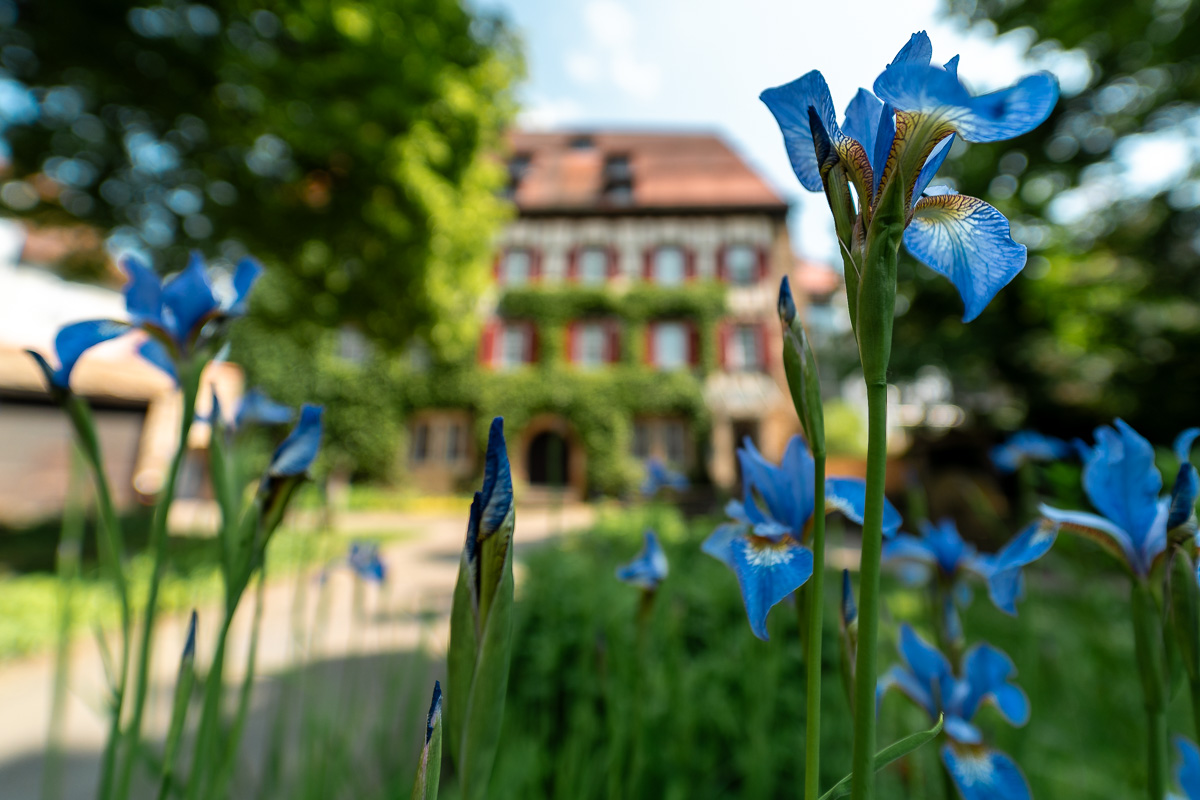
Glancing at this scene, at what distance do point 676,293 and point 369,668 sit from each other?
1222 centimetres

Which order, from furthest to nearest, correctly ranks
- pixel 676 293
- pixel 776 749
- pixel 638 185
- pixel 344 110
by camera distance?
pixel 638 185, pixel 676 293, pixel 344 110, pixel 776 749

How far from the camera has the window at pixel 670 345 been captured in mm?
13961

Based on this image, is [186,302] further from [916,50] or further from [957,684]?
[957,684]

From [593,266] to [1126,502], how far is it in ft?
48.4

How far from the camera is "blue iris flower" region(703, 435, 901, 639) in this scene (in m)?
0.41

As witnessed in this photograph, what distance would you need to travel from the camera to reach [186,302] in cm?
74

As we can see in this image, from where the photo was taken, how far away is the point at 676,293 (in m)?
13.9

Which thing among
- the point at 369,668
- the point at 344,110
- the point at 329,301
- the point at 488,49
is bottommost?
the point at 369,668

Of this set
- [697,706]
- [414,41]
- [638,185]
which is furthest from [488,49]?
[638,185]

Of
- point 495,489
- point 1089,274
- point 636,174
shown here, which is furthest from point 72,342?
point 636,174

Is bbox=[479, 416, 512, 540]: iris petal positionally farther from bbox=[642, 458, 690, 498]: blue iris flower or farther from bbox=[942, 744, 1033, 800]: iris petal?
bbox=[642, 458, 690, 498]: blue iris flower

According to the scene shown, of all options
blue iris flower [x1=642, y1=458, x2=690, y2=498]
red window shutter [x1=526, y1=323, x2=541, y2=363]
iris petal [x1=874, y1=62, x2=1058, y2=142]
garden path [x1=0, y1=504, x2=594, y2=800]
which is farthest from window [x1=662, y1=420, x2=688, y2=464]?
iris petal [x1=874, y1=62, x2=1058, y2=142]

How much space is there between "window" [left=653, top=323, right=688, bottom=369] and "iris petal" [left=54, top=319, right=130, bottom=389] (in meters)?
13.4

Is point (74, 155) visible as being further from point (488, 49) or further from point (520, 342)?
point (520, 342)
